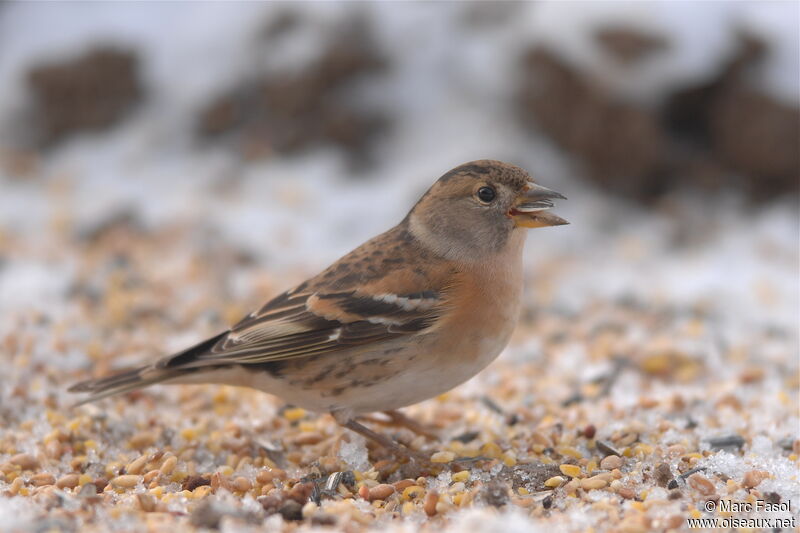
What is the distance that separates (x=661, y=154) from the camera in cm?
686

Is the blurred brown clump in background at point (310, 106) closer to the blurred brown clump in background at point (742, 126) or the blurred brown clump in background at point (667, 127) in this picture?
the blurred brown clump in background at point (667, 127)

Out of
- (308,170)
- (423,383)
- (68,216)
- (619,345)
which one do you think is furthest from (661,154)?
(68,216)

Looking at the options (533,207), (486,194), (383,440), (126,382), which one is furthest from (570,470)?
(126,382)

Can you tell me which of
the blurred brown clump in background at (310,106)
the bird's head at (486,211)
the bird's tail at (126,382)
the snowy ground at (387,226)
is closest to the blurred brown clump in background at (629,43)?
the snowy ground at (387,226)

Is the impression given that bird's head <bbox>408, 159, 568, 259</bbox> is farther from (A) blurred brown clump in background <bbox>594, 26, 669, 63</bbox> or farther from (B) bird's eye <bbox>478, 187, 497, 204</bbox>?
(A) blurred brown clump in background <bbox>594, 26, 669, 63</bbox>

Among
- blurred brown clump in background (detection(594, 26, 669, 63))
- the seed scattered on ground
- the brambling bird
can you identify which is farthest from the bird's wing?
blurred brown clump in background (detection(594, 26, 669, 63))

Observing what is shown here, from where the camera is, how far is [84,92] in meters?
7.76

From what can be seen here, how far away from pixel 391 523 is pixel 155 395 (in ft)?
6.43

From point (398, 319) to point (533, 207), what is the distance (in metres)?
0.75

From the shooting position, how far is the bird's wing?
3.52 m

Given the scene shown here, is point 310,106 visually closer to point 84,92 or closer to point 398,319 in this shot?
point 84,92

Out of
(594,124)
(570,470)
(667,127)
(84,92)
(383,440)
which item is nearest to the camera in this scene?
(570,470)

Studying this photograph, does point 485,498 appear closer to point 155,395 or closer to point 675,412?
point 675,412

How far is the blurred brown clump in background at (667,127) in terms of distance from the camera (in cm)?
653
